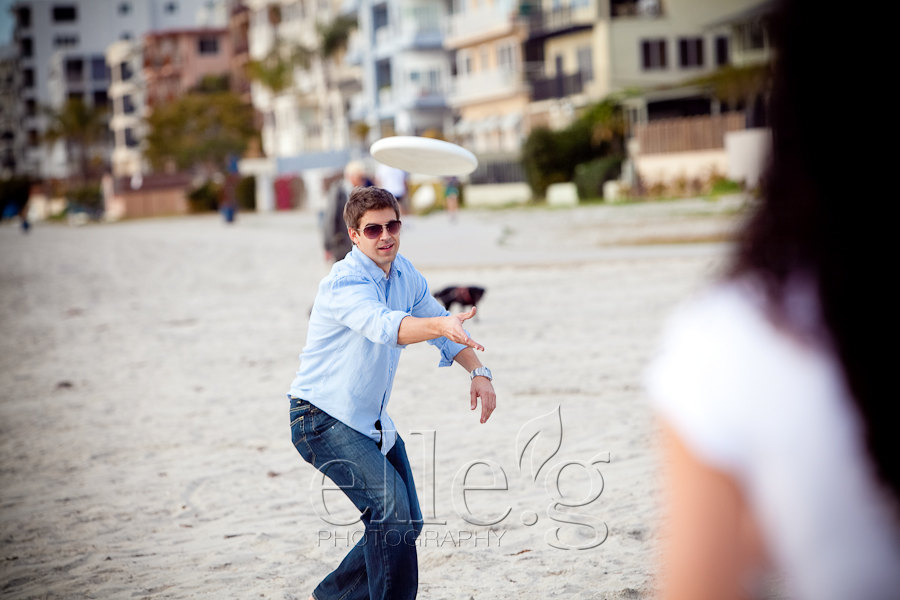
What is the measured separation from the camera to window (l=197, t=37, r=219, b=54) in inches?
4092

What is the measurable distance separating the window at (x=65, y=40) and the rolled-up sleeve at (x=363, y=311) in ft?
481

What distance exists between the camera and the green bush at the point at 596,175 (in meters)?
42.0

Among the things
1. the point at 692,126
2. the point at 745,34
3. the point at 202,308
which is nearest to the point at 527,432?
the point at 202,308

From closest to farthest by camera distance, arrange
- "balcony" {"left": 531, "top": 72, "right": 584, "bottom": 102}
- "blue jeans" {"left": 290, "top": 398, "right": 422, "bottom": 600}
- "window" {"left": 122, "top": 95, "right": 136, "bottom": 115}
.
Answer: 1. "blue jeans" {"left": 290, "top": 398, "right": 422, "bottom": 600}
2. "balcony" {"left": 531, "top": 72, "right": 584, "bottom": 102}
3. "window" {"left": 122, "top": 95, "right": 136, "bottom": 115}

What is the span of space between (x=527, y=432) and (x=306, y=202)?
6561cm

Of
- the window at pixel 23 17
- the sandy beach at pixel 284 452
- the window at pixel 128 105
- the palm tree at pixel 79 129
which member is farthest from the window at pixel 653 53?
the window at pixel 23 17

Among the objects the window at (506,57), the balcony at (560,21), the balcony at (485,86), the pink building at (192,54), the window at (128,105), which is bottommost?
the balcony at (485,86)

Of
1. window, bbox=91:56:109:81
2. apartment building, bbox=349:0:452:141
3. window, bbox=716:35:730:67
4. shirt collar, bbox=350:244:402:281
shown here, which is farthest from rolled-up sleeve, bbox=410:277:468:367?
window, bbox=91:56:109:81

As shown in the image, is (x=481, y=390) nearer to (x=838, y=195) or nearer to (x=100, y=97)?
(x=838, y=195)

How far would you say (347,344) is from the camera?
3.81 m

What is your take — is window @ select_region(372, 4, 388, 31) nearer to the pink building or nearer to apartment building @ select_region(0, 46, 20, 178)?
the pink building

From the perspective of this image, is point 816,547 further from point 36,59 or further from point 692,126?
point 36,59

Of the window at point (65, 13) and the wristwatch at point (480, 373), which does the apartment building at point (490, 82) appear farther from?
the window at point (65, 13)

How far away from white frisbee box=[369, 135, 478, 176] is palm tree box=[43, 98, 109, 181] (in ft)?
380
